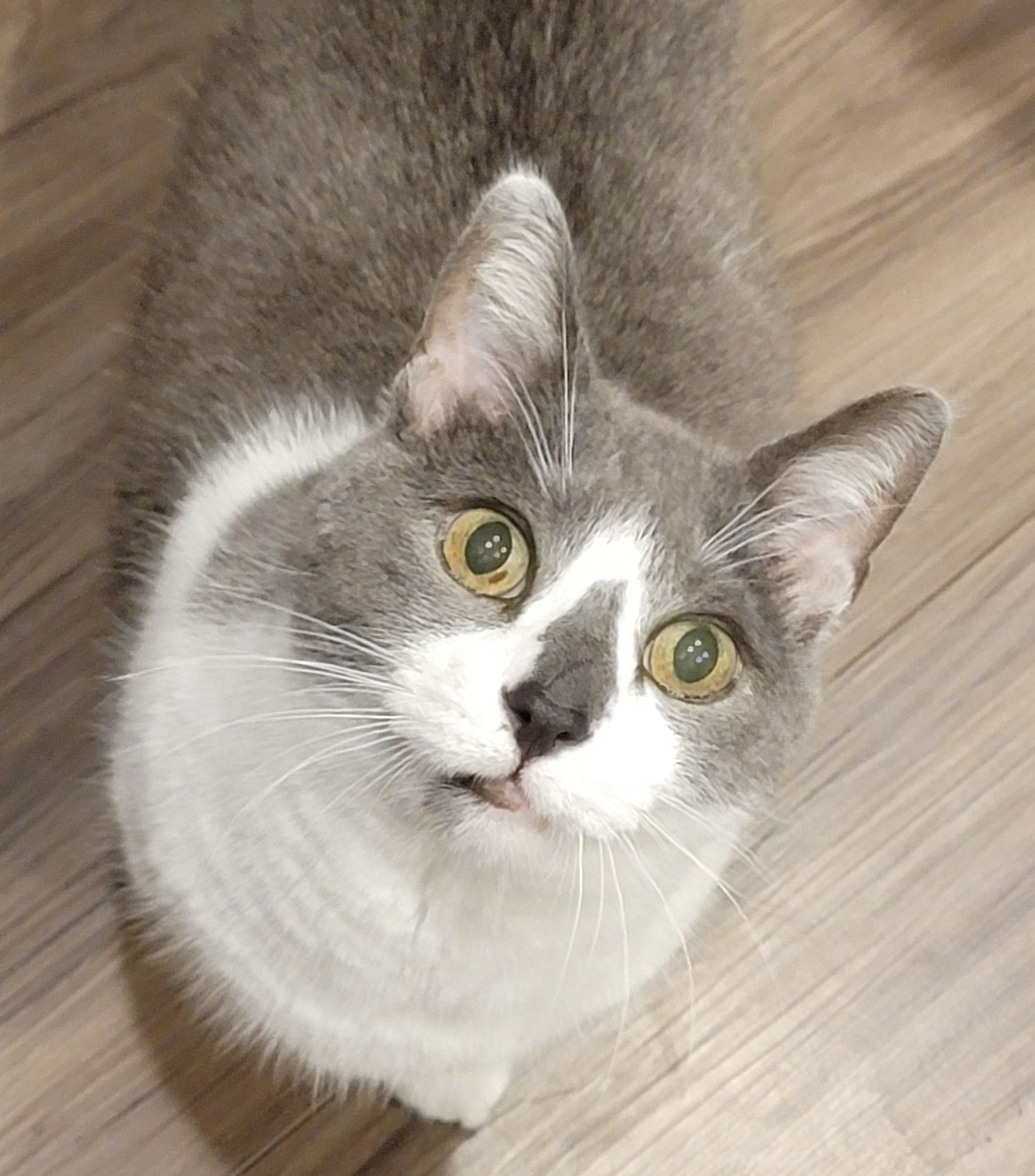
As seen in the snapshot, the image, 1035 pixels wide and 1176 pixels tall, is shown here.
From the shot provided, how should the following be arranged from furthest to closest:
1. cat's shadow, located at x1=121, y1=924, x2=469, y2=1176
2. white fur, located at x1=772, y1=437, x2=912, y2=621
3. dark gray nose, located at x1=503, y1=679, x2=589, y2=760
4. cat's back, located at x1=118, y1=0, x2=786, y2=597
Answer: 1. cat's shadow, located at x1=121, y1=924, x2=469, y2=1176
2. cat's back, located at x1=118, y1=0, x2=786, y2=597
3. white fur, located at x1=772, y1=437, x2=912, y2=621
4. dark gray nose, located at x1=503, y1=679, x2=589, y2=760

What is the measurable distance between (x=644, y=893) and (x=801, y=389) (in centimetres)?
74

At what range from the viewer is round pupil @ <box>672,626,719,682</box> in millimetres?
788

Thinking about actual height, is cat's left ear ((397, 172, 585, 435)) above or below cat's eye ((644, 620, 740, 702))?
above

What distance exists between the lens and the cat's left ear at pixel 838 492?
0.78 metres

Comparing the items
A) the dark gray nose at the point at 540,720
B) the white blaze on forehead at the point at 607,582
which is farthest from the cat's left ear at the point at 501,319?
the dark gray nose at the point at 540,720

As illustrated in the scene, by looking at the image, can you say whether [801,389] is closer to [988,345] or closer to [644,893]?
[988,345]

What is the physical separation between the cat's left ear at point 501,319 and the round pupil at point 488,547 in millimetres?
81

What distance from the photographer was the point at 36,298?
1414mm

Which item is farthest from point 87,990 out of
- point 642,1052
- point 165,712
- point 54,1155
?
point 642,1052

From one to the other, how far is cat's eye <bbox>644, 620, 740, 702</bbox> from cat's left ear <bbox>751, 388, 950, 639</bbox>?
0.23 feet

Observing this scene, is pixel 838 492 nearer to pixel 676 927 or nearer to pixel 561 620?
pixel 561 620

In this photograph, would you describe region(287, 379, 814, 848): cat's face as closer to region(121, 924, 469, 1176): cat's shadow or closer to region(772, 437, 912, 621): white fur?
region(772, 437, 912, 621): white fur

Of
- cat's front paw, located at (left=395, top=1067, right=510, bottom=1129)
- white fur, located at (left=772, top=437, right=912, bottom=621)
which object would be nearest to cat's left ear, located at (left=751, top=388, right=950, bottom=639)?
white fur, located at (left=772, top=437, right=912, bottom=621)

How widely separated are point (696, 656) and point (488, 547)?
15cm
